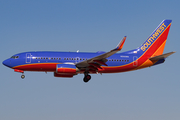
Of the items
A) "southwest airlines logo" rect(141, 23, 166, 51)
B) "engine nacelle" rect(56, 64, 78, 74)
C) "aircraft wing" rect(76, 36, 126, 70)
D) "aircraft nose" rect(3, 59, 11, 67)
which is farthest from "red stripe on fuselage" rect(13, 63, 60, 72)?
"southwest airlines logo" rect(141, 23, 166, 51)

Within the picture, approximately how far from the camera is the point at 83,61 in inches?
1779

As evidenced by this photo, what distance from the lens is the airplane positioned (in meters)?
45.5

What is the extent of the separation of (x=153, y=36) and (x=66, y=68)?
17620 mm

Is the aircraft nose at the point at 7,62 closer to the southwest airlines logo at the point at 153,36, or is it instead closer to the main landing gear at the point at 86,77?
the main landing gear at the point at 86,77

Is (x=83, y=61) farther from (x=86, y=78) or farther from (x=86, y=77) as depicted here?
(x=86, y=78)

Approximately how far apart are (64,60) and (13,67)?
781cm

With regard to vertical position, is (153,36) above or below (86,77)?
above

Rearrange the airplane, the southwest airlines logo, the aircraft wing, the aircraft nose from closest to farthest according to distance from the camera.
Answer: the aircraft wing < the airplane < the aircraft nose < the southwest airlines logo

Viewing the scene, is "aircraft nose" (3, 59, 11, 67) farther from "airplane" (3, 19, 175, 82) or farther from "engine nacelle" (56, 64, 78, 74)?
"engine nacelle" (56, 64, 78, 74)

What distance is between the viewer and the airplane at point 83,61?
149ft

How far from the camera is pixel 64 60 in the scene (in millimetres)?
46812

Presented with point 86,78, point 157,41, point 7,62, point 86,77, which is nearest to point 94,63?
point 86,77

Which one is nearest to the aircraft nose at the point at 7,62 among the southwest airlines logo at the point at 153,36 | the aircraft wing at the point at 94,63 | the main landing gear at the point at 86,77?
the aircraft wing at the point at 94,63

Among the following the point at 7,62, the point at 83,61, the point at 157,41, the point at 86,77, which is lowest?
the point at 86,77
